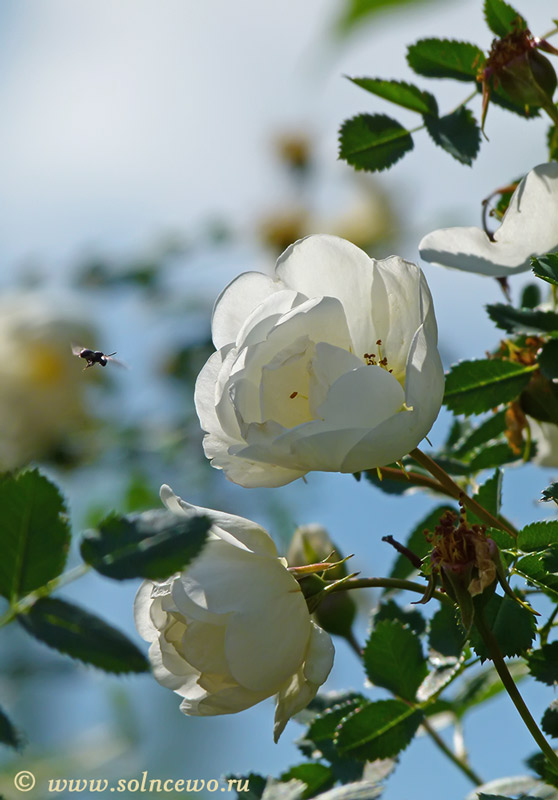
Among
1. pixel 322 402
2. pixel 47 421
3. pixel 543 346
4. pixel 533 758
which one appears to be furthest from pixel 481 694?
pixel 47 421

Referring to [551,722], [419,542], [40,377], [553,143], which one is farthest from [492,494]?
[40,377]

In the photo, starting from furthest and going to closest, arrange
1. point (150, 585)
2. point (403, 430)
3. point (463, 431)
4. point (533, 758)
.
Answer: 1. point (463, 431)
2. point (533, 758)
3. point (150, 585)
4. point (403, 430)

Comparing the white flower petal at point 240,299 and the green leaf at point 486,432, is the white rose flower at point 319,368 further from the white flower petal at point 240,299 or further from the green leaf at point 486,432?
the green leaf at point 486,432

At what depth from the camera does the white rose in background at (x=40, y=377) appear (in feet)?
4.72

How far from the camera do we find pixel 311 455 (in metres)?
0.53

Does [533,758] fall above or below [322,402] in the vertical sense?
below

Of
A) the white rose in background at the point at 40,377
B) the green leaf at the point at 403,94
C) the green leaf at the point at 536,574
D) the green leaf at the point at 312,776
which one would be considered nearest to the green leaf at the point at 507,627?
the green leaf at the point at 536,574

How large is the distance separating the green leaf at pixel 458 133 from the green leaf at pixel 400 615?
14.7 inches

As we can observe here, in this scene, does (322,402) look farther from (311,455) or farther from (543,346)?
(543,346)

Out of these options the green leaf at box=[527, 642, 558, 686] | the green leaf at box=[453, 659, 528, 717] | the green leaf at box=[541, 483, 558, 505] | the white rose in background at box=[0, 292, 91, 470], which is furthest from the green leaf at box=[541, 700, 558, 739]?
the white rose in background at box=[0, 292, 91, 470]

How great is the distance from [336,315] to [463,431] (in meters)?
0.37

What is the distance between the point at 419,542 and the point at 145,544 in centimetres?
34

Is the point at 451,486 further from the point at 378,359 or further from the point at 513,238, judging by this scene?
the point at 513,238

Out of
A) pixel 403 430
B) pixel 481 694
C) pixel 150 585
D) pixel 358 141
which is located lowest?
pixel 481 694
